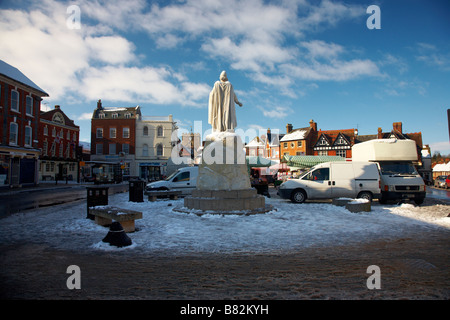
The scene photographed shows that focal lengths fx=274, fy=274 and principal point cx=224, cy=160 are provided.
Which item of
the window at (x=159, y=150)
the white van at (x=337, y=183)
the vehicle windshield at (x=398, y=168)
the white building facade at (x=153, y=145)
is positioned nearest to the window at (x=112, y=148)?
the white building facade at (x=153, y=145)

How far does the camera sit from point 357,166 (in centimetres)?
1268

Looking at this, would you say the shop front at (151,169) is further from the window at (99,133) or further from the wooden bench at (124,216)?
the wooden bench at (124,216)

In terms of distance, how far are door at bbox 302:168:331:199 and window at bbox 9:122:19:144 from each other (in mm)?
27256

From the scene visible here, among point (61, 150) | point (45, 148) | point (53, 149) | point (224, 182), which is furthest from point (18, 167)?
point (224, 182)

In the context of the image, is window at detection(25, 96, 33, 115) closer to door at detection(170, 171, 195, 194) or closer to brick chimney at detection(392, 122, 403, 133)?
door at detection(170, 171, 195, 194)

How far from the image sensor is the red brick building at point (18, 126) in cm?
2462

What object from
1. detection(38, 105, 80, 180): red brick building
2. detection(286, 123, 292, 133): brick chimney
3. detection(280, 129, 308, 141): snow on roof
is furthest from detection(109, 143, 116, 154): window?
detection(286, 123, 292, 133): brick chimney

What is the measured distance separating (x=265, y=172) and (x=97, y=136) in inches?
1097

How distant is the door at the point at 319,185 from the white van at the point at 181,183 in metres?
5.77

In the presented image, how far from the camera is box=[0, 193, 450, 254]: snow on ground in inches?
208

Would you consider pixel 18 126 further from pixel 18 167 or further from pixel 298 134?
pixel 298 134

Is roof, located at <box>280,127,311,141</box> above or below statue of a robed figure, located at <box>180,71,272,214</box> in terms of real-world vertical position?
above

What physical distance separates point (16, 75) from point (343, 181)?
104 ft
